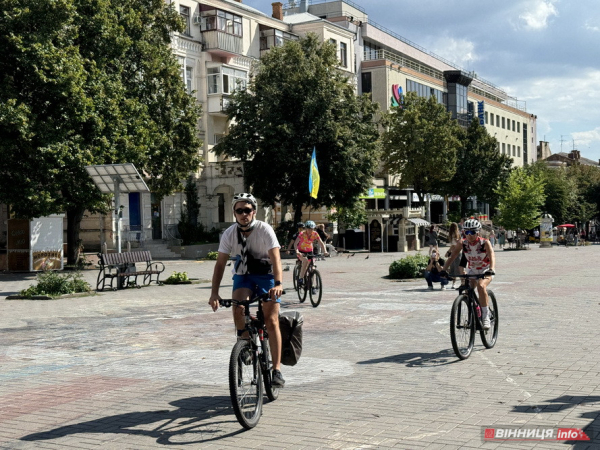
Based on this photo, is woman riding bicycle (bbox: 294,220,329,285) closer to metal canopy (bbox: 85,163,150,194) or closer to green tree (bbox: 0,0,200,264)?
metal canopy (bbox: 85,163,150,194)

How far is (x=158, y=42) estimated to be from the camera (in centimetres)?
3431

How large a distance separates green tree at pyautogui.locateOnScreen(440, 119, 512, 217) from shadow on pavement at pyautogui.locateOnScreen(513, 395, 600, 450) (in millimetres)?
61781

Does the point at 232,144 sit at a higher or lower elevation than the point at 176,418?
higher

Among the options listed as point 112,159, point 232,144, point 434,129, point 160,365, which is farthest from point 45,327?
point 434,129

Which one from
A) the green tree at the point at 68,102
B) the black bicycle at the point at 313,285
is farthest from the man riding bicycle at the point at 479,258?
the green tree at the point at 68,102

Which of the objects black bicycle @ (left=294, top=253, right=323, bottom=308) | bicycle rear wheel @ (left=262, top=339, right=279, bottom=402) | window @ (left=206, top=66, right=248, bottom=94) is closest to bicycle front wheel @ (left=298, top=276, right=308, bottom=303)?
black bicycle @ (left=294, top=253, right=323, bottom=308)

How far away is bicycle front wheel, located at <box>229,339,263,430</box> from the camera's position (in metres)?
5.90

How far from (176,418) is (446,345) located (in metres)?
4.66

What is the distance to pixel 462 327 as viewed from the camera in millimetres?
9125

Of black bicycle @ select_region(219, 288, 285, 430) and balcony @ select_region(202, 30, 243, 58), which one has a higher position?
balcony @ select_region(202, 30, 243, 58)

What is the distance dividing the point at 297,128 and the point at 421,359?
104 feet

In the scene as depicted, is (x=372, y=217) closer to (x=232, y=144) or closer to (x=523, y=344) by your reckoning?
(x=232, y=144)

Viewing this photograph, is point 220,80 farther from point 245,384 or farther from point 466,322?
point 245,384

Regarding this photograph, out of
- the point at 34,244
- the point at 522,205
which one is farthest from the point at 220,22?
the point at 522,205
